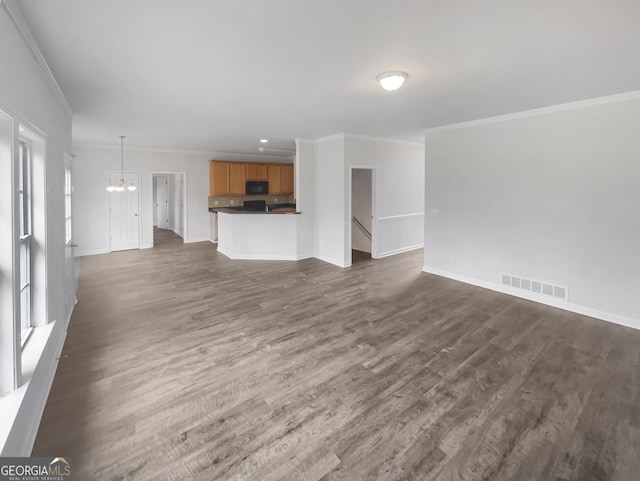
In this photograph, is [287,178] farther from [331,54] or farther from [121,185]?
[331,54]

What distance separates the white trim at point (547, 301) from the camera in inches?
144

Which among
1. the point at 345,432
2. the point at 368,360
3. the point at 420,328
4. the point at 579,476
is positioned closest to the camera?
the point at 579,476

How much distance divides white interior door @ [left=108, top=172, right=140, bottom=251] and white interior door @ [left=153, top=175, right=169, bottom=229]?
3.60 metres

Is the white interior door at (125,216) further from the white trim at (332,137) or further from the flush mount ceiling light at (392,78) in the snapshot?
the flush mount ceiling light at (392,78)

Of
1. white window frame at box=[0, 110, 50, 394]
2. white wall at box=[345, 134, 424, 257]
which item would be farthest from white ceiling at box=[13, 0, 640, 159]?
white wall at box=[345, 134, 424, 257]

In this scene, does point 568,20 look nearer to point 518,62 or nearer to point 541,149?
point 518,62

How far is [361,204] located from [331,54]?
16.6 feet

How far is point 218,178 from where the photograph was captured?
8.58 metres

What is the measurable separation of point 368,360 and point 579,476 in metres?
1.51

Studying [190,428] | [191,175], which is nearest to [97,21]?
[190,428]

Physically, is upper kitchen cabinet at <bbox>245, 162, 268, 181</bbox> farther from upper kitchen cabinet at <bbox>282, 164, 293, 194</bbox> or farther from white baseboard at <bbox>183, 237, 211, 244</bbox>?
white baseboard at <bbox>183, 237, 211, 244</bbox>

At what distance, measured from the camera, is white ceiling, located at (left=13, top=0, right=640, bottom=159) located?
1918mm

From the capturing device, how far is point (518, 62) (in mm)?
2676

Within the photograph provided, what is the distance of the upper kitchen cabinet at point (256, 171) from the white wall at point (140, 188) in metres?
1.14
